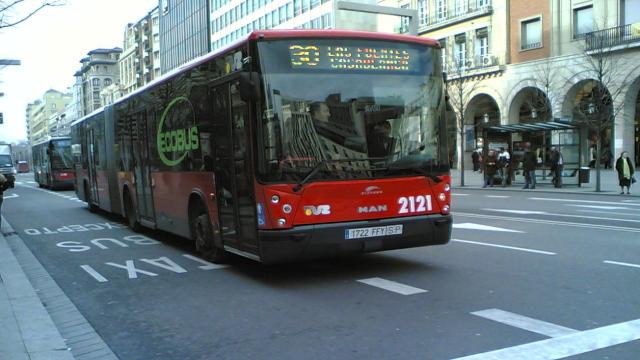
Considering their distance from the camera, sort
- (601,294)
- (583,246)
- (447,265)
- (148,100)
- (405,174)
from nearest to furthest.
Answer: (601,294) < (405,174) < (447,265) < (583,246) < (148,100)

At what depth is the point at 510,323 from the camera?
5.32 metres

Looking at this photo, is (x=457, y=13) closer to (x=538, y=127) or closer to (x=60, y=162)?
(x=538, y=127)

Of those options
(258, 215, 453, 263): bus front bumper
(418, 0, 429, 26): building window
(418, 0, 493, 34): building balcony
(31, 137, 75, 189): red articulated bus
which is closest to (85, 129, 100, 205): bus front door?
(258, 215, 453, 263): bus front bumper

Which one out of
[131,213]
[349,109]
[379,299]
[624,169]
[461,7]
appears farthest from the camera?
[461,7]

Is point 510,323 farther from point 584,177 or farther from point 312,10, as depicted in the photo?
point 312,10

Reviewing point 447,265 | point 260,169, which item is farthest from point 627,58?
point 260,169

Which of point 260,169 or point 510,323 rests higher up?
point 260,169

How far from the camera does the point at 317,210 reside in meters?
6.97

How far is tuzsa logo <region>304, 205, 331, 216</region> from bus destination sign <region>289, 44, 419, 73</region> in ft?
5.35

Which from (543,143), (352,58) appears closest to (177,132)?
(352,58)

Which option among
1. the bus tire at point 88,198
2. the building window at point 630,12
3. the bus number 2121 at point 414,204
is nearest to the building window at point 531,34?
the building window at point 630,12

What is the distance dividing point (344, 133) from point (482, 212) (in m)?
9.74

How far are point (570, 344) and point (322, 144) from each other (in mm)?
3440

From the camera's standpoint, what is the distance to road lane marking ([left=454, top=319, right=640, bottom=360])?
4.46m
